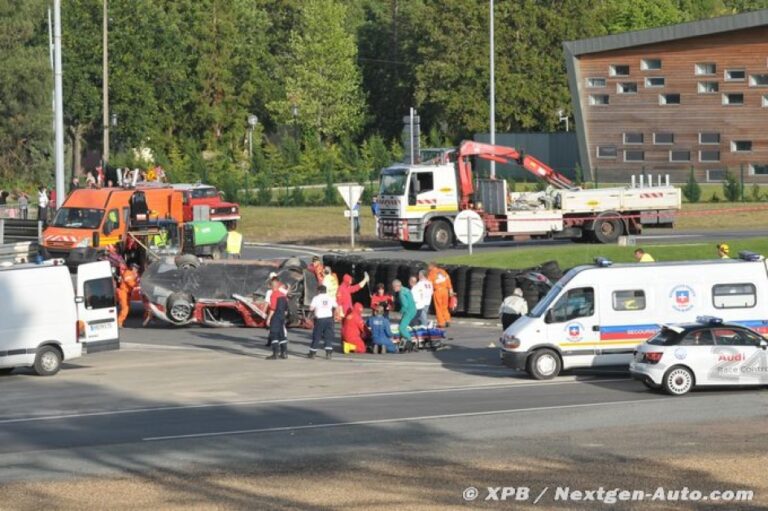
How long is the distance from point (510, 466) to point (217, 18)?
77916 millimetres

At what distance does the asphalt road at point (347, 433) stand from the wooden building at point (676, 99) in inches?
1684

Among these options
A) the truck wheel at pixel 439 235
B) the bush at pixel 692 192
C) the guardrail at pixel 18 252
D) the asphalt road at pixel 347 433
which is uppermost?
the bush at pixel 692 192

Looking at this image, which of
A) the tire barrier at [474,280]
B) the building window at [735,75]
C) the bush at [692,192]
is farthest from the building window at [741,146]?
the tire barrier at [474,280]

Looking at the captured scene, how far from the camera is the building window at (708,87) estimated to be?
228ft

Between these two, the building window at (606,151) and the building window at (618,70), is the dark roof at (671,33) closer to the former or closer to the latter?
the building window at (618,70)

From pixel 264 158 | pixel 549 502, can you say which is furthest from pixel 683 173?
pixel 549 502

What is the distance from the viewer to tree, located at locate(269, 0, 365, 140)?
303ft

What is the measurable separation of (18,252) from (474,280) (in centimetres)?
1416

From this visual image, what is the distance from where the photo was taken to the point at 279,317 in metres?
28.7

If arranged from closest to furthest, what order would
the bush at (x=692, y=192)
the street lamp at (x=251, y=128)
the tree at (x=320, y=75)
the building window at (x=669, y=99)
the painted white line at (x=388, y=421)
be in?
1. the painted white line at (x=388, y=421)
2. the bush at (x=692, y=192)
3. the building window at (x=669, y=99)
4. the street lamp at (x=251, y=128)
5. the tree at (x=320, y=75)

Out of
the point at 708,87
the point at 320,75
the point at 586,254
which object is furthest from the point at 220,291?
the point at 320,75

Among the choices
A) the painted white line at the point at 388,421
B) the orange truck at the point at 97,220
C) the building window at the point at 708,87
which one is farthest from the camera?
the building window at the point at 708,87

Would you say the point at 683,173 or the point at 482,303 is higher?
the point at 683,173

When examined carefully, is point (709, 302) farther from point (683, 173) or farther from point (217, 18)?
point (217, 18)
